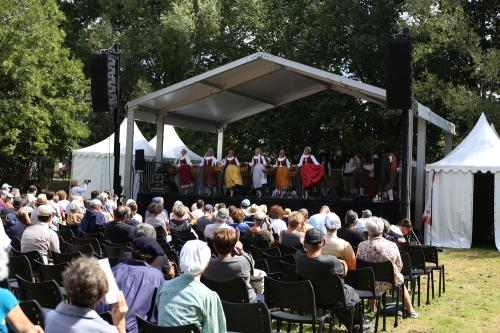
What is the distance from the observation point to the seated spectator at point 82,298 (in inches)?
106

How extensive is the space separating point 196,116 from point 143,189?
3947 millimetres

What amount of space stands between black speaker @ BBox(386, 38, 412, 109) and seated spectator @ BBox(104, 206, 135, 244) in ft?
20.7

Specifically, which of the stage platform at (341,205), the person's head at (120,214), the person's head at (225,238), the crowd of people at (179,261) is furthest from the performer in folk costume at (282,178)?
the person's head at (225,238)

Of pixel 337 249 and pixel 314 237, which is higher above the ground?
pixel 314 237

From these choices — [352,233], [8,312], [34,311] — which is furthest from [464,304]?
[8,312]

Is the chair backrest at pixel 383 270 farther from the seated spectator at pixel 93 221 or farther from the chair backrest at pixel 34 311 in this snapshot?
the seated spectator at pixel 93 221

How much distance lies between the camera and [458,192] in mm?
15203

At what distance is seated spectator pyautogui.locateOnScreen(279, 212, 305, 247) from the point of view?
27.1ft

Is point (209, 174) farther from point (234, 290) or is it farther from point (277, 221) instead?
point (234, 290)

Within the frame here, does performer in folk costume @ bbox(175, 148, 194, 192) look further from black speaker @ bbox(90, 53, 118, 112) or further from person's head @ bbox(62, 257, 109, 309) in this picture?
person's head @ bbox(62, 257, 109, 309)

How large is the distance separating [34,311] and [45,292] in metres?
0.95

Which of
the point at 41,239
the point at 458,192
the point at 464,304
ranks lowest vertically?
the point at 464,304

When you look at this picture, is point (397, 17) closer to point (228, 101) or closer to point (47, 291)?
point (228, 101)

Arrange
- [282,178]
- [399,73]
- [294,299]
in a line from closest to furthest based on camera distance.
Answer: [294,299], [399,73], [282,178]
